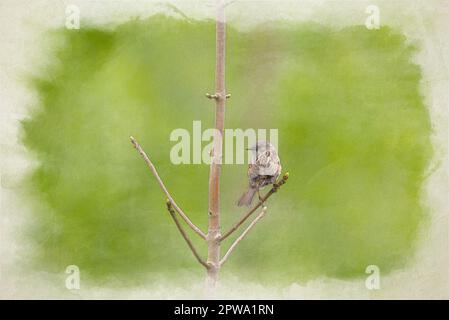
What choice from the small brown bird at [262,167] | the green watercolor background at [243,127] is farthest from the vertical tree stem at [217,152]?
the green watercolor background at [243,127]

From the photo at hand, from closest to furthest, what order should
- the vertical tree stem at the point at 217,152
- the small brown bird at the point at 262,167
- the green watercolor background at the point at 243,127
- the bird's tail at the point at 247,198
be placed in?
the vertical tree stem at the point at 217,152 < the small brown bird at the point at 262,167 < the bird's tail at the point at 247,198 < the green watercolor background at the point at 243,127

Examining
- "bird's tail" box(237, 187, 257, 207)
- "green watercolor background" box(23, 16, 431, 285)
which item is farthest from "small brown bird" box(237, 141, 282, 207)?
"green watercolor background" box(23, 16, 431, 285)

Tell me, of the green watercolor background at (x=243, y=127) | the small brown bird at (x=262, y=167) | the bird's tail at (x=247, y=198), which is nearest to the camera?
the small brown bird at (x=262, y=167)

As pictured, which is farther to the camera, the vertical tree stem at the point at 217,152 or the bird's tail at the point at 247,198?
the bird's tail at the point at 247,198

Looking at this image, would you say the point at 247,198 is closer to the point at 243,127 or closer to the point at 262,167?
the point at 262,167

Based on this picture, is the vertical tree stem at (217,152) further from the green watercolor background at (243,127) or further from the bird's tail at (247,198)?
the green watercolor background at (243,127)

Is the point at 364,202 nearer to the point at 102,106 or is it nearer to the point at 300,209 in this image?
the point at 300,209
